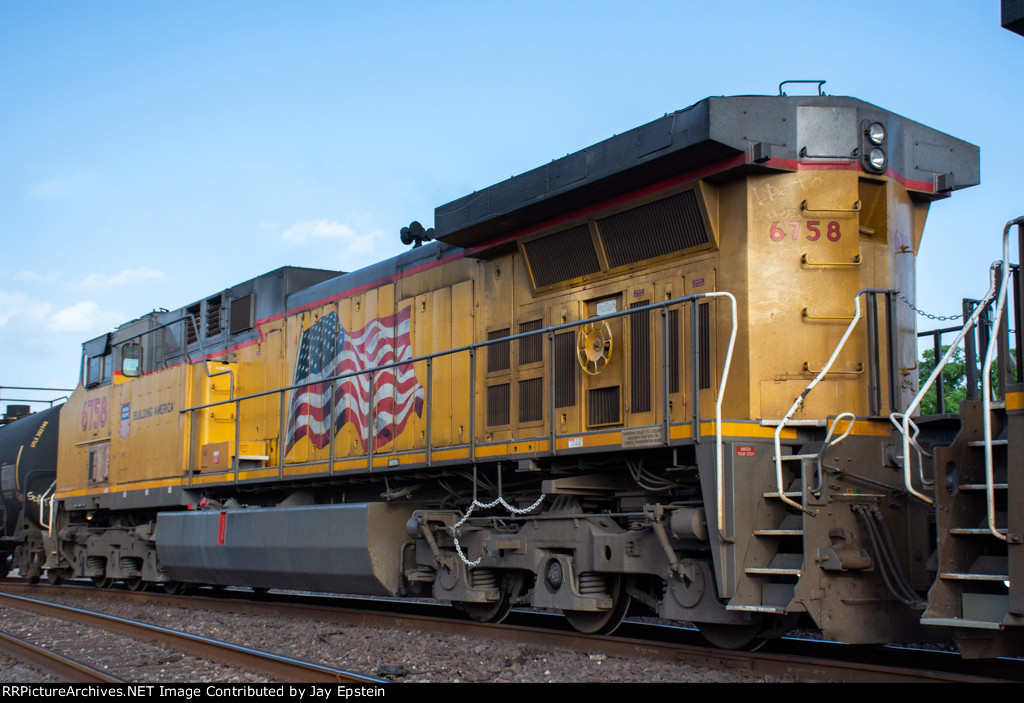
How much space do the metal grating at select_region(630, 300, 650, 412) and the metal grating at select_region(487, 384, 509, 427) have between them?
1.53 m

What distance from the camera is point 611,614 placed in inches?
295

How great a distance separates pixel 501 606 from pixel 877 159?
15.8ft

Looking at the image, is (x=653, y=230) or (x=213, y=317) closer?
(x=653, y=230)

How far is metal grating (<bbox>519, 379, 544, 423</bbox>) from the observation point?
816 cm

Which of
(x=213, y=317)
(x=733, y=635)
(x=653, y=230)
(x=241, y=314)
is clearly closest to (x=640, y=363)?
(x=653, y=230)

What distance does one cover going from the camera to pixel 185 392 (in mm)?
12656

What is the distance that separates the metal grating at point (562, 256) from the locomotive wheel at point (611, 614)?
253 centimetres

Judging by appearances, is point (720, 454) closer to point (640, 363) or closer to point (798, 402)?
point (798, 402)

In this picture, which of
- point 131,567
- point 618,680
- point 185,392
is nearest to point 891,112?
point 618,680

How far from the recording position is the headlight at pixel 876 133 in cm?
692

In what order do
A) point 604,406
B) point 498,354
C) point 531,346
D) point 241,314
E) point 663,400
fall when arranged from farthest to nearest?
point 241,314, point 498,354, point 531,346, point 604,406, point 663,400

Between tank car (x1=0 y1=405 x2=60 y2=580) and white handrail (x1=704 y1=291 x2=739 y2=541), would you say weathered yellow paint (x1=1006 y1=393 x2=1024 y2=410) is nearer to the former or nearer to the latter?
white handrail (x1=704 y1=291 x2=739 y2=541)

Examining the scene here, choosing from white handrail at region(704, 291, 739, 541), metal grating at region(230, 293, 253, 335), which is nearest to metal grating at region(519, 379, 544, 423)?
white handrail at region(704, 291, 739, 541)

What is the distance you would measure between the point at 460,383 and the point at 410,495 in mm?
1312
